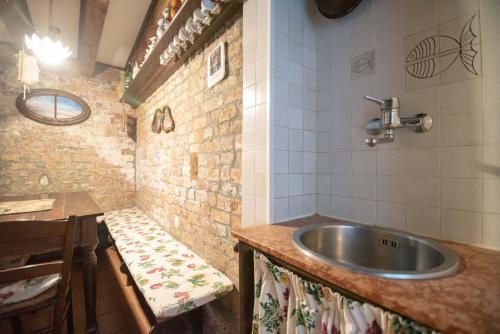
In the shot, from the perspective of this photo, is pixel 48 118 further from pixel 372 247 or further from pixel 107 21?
pixel 372 247

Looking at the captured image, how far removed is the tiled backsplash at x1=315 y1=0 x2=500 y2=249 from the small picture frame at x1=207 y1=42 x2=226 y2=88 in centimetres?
71

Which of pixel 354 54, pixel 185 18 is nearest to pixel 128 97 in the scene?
pixel 185 18

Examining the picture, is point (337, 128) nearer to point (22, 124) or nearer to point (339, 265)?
point (339, 265)

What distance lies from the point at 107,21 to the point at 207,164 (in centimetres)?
264

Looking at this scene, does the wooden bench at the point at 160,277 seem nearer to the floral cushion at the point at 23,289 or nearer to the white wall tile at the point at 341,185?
the floral cushion at the point at 23,289

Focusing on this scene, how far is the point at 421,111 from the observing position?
0.98 m

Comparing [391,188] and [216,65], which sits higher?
[216,65]

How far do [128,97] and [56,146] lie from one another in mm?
1332

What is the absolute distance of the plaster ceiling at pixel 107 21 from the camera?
8.17 feet

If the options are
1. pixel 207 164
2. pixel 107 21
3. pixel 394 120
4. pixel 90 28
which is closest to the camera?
pixel 394 120

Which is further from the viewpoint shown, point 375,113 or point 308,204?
point 308,204

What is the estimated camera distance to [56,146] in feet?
10.9

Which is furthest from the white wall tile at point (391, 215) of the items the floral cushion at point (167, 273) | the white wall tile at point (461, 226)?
the floral cushion at point (167, 273)

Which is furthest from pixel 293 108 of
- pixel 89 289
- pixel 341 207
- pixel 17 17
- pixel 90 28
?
pixel 17 17
